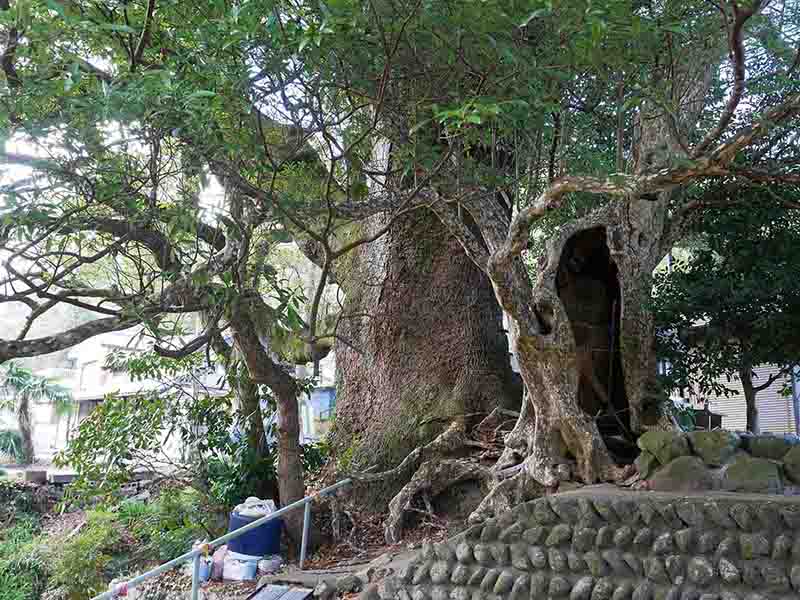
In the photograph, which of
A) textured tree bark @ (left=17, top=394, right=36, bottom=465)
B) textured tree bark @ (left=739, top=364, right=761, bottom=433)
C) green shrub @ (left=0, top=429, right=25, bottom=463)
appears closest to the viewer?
textured tree bark @ (left=739, top=364, right=761, bottom=433)

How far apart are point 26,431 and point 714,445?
1666 centimetres

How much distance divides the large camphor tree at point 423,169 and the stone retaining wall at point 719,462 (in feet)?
1.10

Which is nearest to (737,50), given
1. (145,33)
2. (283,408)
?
(145,33)

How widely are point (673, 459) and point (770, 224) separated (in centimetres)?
272

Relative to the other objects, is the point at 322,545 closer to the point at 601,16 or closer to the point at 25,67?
the point at 25,67

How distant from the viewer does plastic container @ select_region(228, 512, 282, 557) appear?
6.49 m

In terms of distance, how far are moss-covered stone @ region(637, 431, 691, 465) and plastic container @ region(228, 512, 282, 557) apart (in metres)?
3.48

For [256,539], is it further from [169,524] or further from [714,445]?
[714,445]

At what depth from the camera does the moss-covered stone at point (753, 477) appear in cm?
497

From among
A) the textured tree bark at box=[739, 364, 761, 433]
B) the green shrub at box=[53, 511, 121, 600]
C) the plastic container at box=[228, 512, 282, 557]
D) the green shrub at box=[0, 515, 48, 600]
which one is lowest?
the green shrub at box=[0, 515, 48, 600]

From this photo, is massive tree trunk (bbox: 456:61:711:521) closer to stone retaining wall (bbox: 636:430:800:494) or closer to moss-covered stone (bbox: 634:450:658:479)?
moss-covered stone (bbox: 634:450:658:479)

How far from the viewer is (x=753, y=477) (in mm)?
5016

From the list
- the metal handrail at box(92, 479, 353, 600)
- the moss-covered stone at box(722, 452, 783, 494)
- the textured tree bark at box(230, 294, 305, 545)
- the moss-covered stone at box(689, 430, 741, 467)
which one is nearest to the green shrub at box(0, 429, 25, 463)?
the textured tree bark at box(230, 294, 305, 545)

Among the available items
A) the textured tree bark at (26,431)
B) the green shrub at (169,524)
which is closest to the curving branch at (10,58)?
the green shrub at (169,524)
